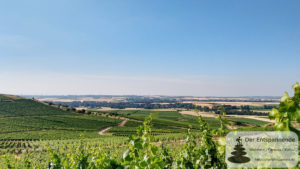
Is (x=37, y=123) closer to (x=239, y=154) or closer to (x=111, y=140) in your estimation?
(x=111, y=140)

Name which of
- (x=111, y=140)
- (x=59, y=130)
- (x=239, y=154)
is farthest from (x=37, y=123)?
(x=239, y=154)

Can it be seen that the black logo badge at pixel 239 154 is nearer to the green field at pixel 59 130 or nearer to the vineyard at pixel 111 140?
the vineyard at pixel 111 140

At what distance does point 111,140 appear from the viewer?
52625 millimetres

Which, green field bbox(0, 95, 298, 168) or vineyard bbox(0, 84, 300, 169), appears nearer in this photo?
vineyard bbox(0, 84, 300, 169)

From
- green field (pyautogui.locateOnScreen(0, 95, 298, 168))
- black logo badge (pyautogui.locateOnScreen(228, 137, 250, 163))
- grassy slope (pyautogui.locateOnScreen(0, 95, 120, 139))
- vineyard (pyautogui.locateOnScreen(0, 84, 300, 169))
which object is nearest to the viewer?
black logo badge (pyautogui.locateOnScreen(228, 137, 250, 163))

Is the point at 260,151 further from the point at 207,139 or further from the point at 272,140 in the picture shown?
the point at 207,139

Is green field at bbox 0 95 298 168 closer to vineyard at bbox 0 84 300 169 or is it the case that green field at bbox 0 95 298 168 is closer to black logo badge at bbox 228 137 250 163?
vineyard at bbox 0 84 300 169

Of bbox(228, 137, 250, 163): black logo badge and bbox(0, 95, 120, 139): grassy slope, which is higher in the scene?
bbox(228, 137, 250, 163): black logo badge

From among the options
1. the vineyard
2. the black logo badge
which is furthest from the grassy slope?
the black logo badge

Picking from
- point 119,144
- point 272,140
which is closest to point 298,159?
point 272,140

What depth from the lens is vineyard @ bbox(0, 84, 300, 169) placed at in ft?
9.17

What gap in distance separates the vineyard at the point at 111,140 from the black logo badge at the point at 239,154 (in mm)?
168

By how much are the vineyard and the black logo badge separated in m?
0.17

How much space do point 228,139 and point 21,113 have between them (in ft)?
363
